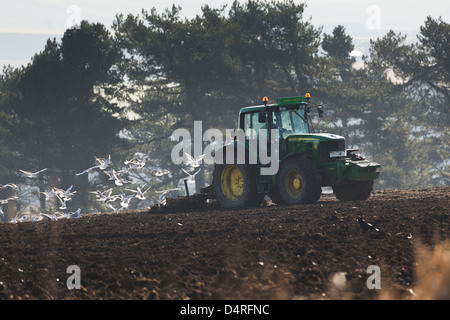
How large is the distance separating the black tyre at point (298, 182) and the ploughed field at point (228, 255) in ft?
3.12

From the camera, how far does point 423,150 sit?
65.2m

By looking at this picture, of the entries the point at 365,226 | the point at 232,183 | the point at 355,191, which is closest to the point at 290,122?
the point at 232,183

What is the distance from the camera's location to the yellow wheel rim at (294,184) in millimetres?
15805

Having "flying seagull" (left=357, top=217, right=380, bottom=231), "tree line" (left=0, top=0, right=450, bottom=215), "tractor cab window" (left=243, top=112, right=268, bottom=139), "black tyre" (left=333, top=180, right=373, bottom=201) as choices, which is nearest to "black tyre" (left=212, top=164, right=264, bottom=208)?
"tractor cab window" (left=243, top=112, right=268, bottom=139)

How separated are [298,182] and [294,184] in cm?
15

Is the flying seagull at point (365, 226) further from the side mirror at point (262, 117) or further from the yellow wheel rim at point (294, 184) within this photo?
the side mirror at point (262, 117)

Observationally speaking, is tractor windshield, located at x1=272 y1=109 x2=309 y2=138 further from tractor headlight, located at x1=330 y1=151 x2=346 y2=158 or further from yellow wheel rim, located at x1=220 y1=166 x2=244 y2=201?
yellow wheel rim, located at x1=220 y1=166 x2=244 y2=201

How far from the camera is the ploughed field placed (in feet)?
24.6

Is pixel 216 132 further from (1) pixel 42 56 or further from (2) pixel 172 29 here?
(1) pixel 42 56
